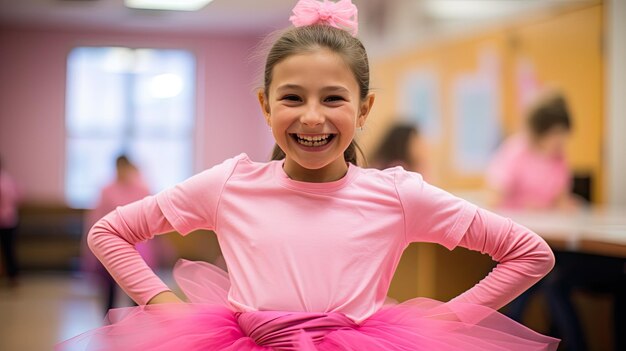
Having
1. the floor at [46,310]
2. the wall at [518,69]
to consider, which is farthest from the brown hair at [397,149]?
the floor at [46,310]

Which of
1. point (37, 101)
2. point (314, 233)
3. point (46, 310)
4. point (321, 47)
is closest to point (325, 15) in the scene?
point (321, 47)

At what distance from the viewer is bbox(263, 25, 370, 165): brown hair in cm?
148

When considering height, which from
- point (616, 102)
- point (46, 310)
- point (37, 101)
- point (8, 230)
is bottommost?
point (46, 310)

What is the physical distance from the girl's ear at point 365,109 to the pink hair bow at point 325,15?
0.12 m

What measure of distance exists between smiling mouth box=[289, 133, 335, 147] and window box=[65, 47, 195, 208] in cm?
968

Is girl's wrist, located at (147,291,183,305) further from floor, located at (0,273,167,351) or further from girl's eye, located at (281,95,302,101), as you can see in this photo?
floor, located at (0,273,167,351)

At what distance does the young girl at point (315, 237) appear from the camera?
1443 millimetres

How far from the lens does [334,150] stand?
1469 mm

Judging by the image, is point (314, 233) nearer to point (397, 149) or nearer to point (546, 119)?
point (546, 119)

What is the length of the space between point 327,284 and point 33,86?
1041cm

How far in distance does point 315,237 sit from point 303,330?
18cm

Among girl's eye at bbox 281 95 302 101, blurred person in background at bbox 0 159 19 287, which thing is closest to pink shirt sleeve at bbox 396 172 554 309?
girl's eye at bbox 281 95 302 101

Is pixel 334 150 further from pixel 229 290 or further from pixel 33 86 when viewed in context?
pixel 33 86

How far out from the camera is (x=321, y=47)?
148 cm
